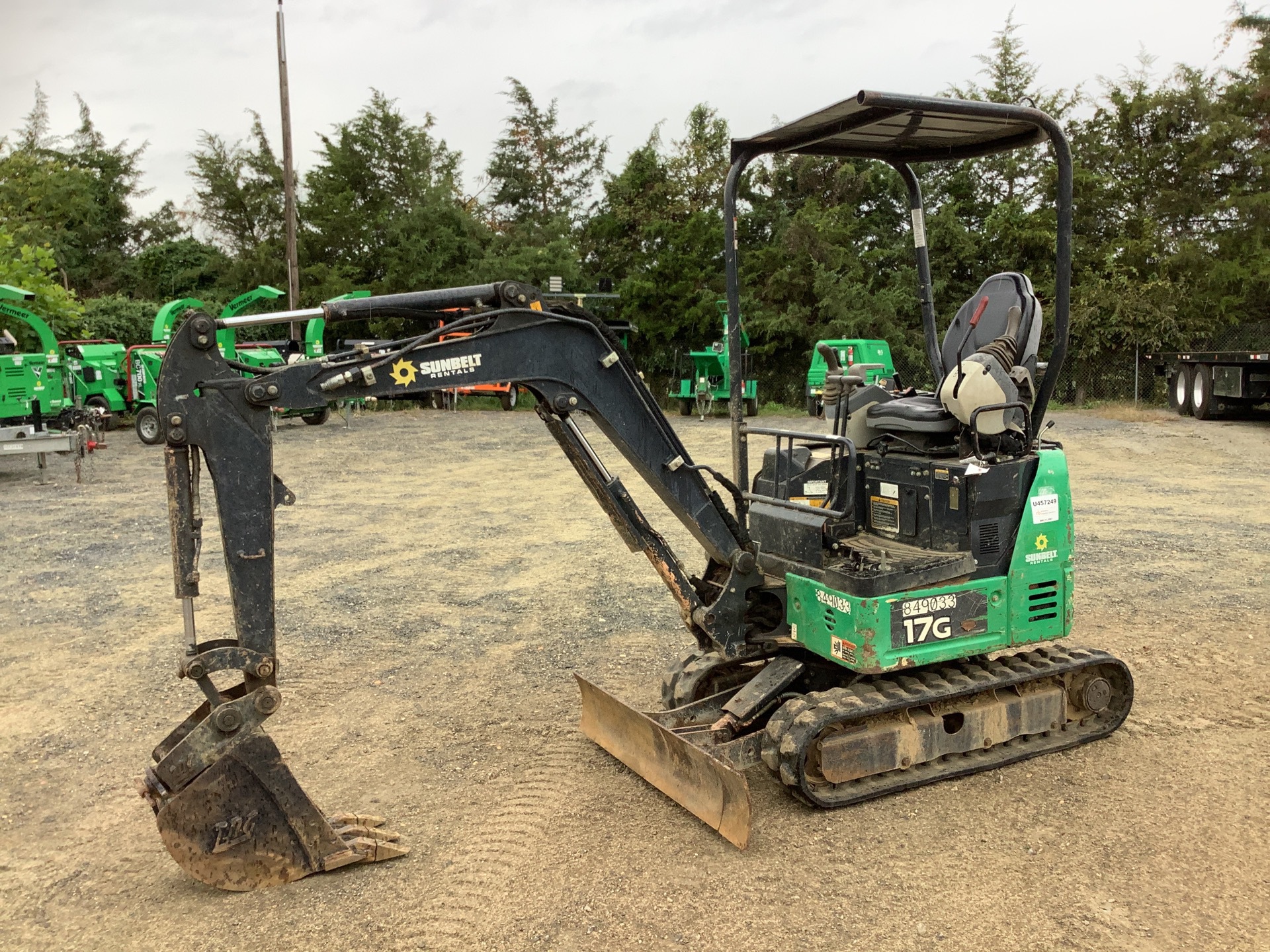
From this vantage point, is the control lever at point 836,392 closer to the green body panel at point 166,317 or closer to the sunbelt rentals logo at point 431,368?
the sunbelt rentals logo at point 431,368

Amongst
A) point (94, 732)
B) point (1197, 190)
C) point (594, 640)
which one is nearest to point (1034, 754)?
point (594, 640)

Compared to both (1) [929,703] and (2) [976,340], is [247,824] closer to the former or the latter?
(1) [929,703]

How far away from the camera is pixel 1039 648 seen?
5.67 metres

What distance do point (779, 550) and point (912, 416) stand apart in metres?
0.98

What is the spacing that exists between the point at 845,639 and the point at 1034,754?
1.27 metres

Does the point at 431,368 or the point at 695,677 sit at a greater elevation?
the point at 431,368

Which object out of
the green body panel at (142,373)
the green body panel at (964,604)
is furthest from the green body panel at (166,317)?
the green body panel at (964,604)

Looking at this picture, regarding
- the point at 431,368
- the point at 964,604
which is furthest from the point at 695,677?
the point at 431,368

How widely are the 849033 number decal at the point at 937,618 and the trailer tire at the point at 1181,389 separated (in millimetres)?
21454

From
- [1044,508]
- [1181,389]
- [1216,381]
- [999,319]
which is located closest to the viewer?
[1044,508]

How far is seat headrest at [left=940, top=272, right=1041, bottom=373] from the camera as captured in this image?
5395 mm

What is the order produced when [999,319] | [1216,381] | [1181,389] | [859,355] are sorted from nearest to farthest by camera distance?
[999,319] < [1216,381] < [859,355] < [1181,389]

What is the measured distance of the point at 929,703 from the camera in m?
5.09

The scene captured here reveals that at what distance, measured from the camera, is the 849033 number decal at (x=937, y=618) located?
4941 millimetres
